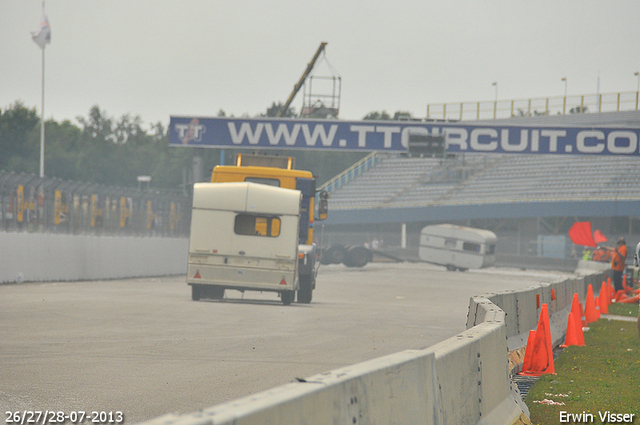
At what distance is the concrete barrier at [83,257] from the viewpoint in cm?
2259

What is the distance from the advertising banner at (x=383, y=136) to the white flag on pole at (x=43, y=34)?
15.3 m

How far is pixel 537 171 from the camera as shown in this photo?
6475 centimetres

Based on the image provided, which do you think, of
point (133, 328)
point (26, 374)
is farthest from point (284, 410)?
point (133, 328)

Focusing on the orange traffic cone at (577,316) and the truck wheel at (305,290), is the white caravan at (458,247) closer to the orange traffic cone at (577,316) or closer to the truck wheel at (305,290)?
the truck wheel at (305,290)

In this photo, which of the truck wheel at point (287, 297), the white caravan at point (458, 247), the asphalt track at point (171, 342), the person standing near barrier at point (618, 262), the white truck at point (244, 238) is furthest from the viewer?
the white caravan at point (458, 247)

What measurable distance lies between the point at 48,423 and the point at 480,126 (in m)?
34.9

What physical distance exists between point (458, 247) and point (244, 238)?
32964 millimetres

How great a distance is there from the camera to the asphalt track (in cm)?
757

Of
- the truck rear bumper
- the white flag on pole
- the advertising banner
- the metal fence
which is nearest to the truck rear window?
the truck rear bumper

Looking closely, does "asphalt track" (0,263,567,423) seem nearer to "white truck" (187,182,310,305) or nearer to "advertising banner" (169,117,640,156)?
"white truck" (187,182,310,305)

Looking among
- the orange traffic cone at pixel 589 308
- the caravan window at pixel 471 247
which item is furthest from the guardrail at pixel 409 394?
the caravan window at pixel 471 247

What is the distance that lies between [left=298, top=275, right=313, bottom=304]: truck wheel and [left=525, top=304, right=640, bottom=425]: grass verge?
291 inches

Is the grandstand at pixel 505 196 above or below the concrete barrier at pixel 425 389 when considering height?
above

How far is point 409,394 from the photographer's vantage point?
4453 mm
